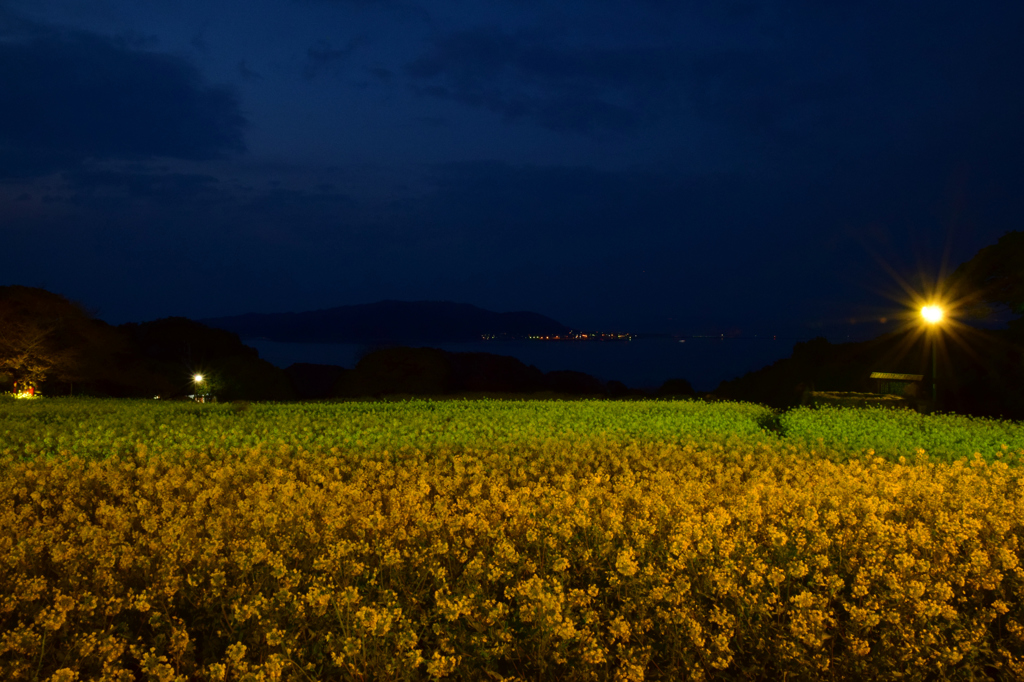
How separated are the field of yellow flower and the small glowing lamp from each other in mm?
9096

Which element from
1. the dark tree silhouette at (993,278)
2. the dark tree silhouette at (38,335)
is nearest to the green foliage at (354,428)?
the dark tree silhouette at (993,278)

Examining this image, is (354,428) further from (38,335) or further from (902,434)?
(38,335)

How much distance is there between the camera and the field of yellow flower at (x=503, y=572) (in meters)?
3.22

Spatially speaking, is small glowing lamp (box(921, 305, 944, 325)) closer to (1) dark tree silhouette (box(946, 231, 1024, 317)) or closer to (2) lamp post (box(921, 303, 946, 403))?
(2) lamp post (box(921, 303, 946, 403))

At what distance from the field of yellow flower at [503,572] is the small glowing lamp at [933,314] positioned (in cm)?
910

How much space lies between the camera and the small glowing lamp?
48.6ft

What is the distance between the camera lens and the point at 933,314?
14.8 m

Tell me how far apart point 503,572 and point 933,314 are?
14.9 meters

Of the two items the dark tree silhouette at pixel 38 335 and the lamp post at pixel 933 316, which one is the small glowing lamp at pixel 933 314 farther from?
the dark tree silhouette at pixel 38 335

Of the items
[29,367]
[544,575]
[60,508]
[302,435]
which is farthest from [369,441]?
[29,367]

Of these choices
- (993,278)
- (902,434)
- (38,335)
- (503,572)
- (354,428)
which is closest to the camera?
(503,572)

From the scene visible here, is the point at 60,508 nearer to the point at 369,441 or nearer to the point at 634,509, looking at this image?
the point at 369,441

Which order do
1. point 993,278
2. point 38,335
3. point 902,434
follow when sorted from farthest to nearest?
point 38,335
point 993,278
point 902,434

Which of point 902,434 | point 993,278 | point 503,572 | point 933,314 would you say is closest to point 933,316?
point 933,314
